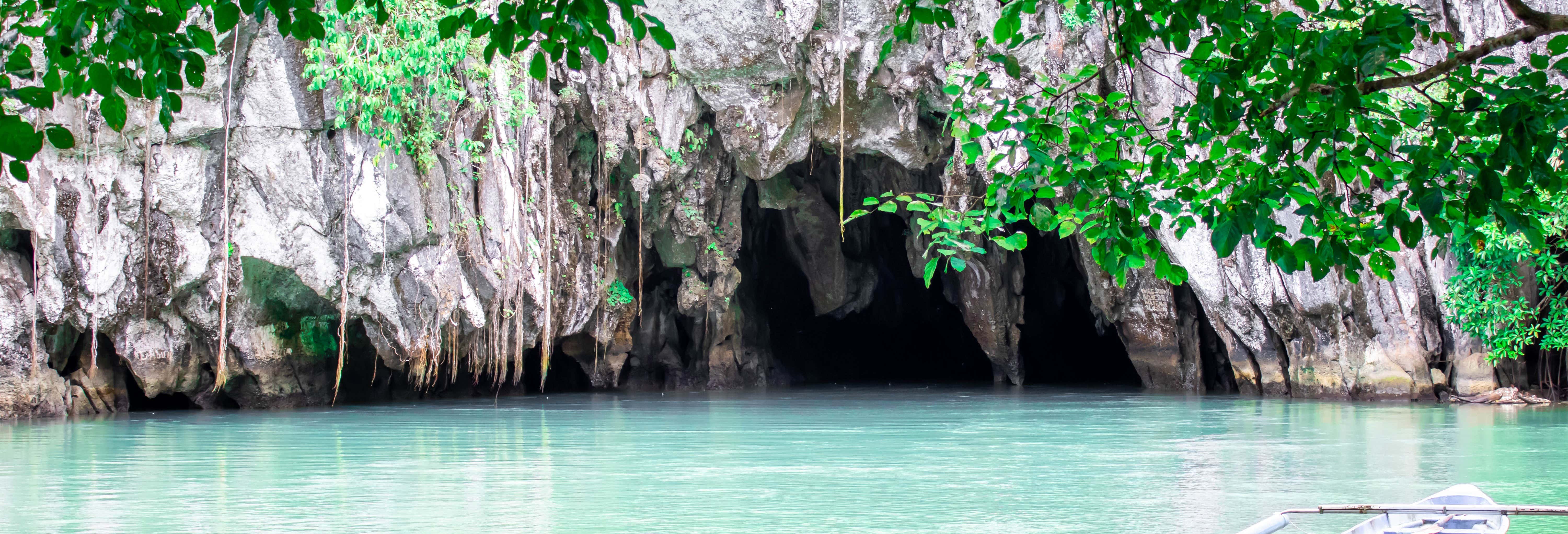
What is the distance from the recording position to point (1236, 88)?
3008mm

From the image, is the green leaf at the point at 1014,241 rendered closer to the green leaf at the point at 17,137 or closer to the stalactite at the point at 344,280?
the green leaf at the point at 17,137

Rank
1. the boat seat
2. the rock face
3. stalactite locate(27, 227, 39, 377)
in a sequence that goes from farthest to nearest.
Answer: the rock face
stalactite locate(27, 227, 39, 377)
the boat seat

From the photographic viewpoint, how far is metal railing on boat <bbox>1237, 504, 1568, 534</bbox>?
421 centimetres

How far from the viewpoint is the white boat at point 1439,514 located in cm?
431

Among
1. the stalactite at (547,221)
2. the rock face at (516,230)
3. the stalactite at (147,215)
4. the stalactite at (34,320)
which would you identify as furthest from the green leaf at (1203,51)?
the stalactite at (34,320)

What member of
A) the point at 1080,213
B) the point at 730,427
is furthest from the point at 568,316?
the point at 1080,213

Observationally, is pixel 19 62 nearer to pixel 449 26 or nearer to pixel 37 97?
pixel 37 97

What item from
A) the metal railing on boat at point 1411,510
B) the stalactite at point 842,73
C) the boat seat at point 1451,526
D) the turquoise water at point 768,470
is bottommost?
the turquoise water at point 768,470

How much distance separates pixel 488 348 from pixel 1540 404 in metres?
13.4

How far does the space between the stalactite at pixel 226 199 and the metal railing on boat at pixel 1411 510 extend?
40.2 feet

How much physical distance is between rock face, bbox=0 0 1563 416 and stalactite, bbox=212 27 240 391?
61mm

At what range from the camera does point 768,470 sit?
8734 millimetres

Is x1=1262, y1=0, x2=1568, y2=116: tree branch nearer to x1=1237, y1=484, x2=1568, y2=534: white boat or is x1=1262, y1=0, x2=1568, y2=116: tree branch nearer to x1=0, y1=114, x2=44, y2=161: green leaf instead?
x1=1237, y1=484, x2=1568, y2=534: white boat

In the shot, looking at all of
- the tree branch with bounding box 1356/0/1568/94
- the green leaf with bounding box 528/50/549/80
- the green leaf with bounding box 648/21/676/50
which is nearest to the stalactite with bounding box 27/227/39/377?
the green leaf with bounding box 528/50/549/80
